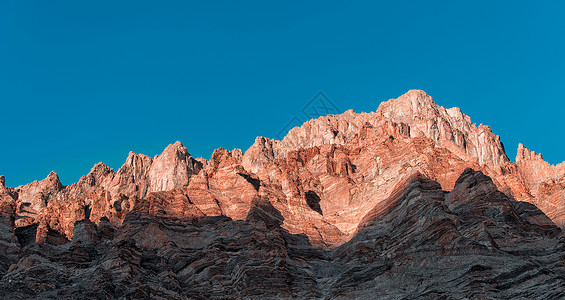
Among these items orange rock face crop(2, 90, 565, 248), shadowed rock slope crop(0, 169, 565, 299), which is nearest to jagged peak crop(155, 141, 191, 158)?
orange rock face crop(2, 90, 565, 248)

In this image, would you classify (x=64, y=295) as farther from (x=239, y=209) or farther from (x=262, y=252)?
(x=239, y=209)

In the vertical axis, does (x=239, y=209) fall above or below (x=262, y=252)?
above

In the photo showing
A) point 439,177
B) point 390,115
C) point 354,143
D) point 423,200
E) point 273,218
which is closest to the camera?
point 423,200

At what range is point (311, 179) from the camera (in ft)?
438

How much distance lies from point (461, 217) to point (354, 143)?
6855 centimetres

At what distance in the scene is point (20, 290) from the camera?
241 feet

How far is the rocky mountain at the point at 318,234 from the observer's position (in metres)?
73.9

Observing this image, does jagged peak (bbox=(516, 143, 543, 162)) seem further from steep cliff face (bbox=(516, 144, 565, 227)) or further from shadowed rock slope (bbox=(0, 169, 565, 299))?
shadowed rock slope (bbox=(0, 169, 565, 299))

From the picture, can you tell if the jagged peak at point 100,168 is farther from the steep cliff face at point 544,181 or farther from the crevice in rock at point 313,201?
the steep cliff face at point 544,181

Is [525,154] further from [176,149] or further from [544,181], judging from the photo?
[176,149]

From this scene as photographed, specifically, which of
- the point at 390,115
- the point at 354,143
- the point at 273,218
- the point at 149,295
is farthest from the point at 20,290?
the point at 390,115

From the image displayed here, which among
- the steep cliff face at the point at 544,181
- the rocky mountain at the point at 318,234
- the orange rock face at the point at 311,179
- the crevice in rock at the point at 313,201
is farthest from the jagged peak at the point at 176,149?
the steep cliff face at the point at 544,181

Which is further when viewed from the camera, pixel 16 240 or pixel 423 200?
pixel 16 240

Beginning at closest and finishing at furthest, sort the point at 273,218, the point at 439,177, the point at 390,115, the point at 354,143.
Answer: the point at 273,218 < the point at 439,177 < the point at 354,143 < the point at 390,115
